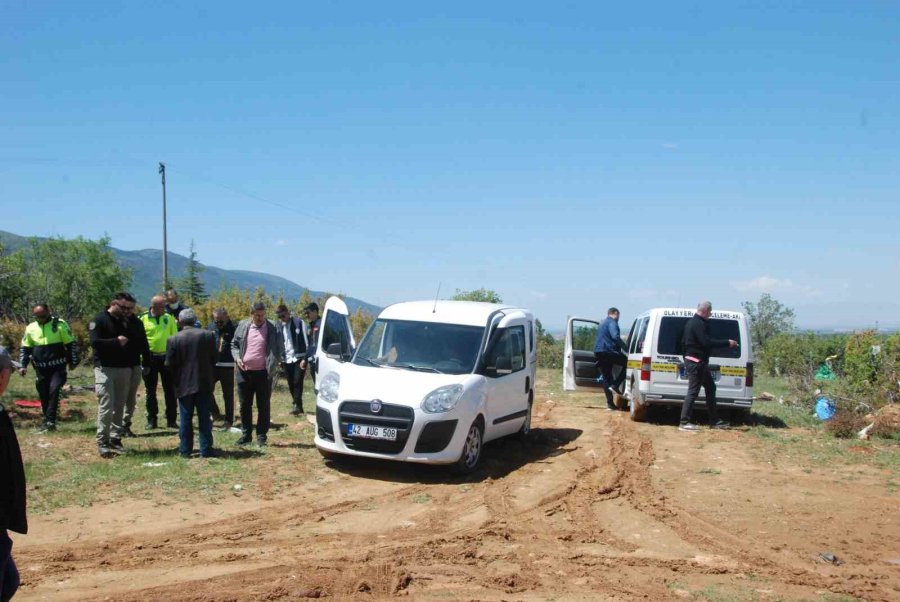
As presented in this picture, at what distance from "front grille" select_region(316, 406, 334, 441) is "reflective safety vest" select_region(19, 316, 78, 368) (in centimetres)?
439

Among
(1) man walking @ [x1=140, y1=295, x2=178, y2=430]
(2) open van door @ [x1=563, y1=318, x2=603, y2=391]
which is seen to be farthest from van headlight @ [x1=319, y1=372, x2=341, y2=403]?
(2) open van door @ [x1=563, y1=318, x2=603, y2=391]

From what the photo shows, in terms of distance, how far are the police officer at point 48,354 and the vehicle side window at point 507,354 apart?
20.5ft

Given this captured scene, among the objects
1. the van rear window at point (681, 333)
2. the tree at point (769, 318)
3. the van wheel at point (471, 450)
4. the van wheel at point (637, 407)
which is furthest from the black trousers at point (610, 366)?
the tree at point (769, 318)

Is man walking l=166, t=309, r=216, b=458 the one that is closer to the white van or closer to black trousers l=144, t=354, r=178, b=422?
black trousers l=144, t=354, r=178, b=422

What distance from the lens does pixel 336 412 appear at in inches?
368

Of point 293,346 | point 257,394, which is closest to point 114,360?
point 257,394

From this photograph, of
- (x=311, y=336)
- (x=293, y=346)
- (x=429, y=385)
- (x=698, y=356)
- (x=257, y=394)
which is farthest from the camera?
(x=311, y=336)

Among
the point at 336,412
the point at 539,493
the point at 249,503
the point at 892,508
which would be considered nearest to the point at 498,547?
the point at 539,493

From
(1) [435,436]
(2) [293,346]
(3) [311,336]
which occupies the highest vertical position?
(3) [311,336]

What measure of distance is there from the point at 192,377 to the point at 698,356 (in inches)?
317

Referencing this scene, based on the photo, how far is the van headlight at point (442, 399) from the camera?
29.8ft

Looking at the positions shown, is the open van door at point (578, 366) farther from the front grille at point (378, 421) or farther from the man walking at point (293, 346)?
the front grille at point (378, 421)

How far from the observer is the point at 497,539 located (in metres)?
6.77

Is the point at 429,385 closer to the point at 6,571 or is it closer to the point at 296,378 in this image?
the point at 296,378
